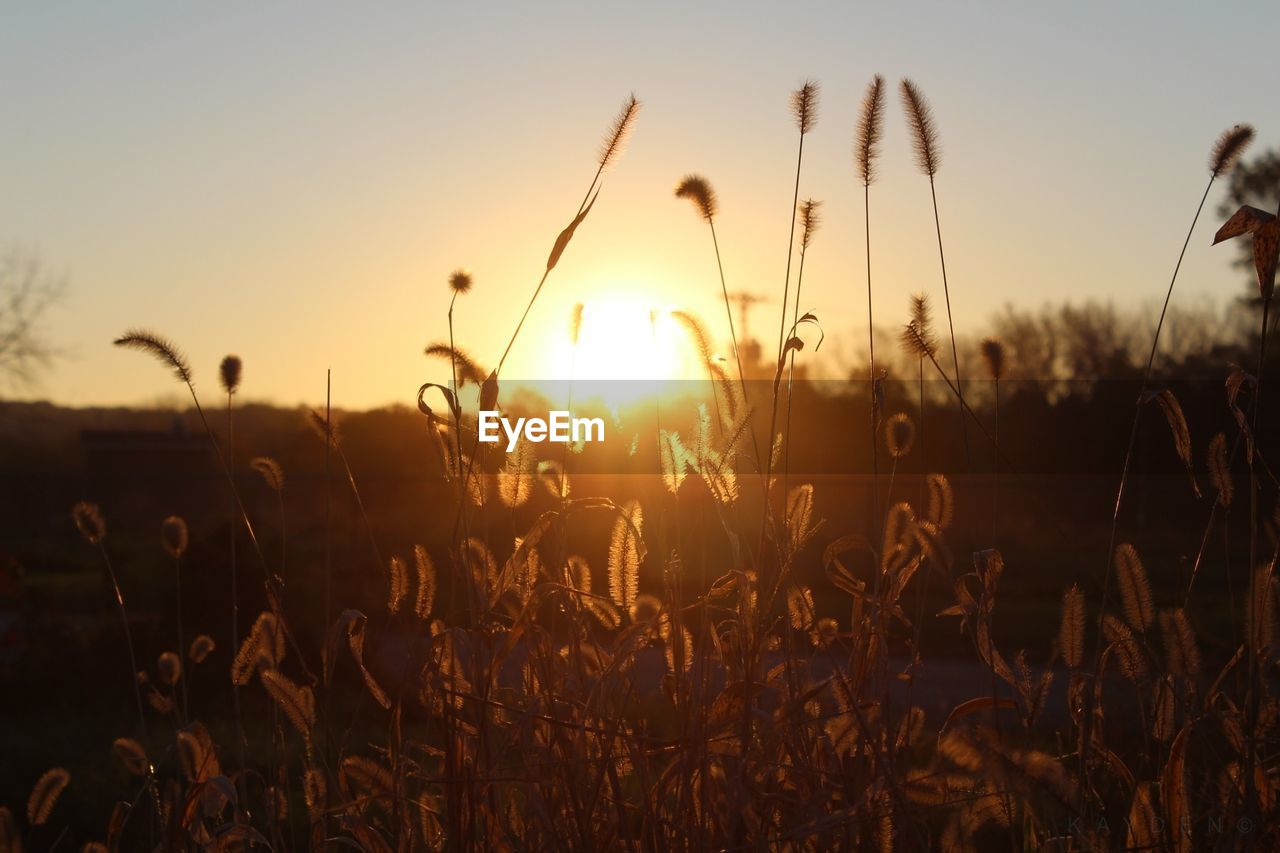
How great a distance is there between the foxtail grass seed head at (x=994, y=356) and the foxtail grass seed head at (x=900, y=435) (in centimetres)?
25

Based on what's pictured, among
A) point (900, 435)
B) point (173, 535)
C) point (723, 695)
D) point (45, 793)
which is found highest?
point (900, 435)

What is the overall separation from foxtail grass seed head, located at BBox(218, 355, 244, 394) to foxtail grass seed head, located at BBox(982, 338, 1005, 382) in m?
1.60

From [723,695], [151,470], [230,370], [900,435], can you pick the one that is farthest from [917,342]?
[151,470]

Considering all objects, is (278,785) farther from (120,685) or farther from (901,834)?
(120,685)

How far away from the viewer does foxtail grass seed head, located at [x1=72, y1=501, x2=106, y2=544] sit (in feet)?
10.4

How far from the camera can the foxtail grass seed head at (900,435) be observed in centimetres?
253

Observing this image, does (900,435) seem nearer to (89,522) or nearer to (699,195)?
(699,195)

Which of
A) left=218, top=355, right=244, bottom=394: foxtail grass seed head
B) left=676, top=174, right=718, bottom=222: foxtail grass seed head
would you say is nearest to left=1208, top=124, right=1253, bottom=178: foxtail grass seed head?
left=676, top=174, right=718, bottom=222: foxtail grass seed head

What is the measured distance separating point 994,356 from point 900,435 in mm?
310

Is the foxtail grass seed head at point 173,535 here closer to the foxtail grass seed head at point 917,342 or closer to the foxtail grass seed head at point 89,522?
the foxtail grass seed head at point 89,522

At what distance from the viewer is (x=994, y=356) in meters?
2.70

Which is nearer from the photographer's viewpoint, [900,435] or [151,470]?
[900,435]

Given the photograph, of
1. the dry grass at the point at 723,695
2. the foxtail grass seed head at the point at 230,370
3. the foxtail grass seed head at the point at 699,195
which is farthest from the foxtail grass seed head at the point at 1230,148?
the foxtail grass seed head at the point at 230,370

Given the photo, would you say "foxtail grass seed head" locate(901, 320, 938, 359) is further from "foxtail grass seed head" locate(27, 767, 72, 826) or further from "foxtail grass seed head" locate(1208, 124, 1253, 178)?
"foxtail grass seed head" locate(27, 767, 72, 826)
